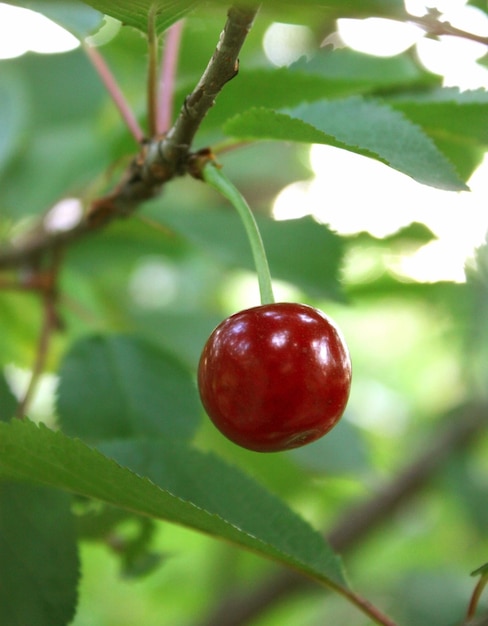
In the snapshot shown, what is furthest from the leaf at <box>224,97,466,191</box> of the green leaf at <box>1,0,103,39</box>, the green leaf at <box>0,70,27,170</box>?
the green leaf at <box>0,70,27,170</box>

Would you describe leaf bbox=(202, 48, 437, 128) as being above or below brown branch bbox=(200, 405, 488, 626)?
above

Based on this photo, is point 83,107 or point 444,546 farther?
point 444,546

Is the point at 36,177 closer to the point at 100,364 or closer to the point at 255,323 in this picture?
the point at 100,364

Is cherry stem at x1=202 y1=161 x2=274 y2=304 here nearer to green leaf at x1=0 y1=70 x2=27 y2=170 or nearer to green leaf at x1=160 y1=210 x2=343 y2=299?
green leaf at x1=160 y1=210 x2=343 y2=299

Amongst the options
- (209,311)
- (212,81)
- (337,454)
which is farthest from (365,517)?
(212,81)

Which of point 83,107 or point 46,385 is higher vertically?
point 83,107

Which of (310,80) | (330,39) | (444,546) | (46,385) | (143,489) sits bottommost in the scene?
(444,546)

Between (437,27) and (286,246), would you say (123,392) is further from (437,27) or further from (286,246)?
(437,27)

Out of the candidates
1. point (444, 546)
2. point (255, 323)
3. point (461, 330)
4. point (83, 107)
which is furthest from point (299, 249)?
point (444, 546)
